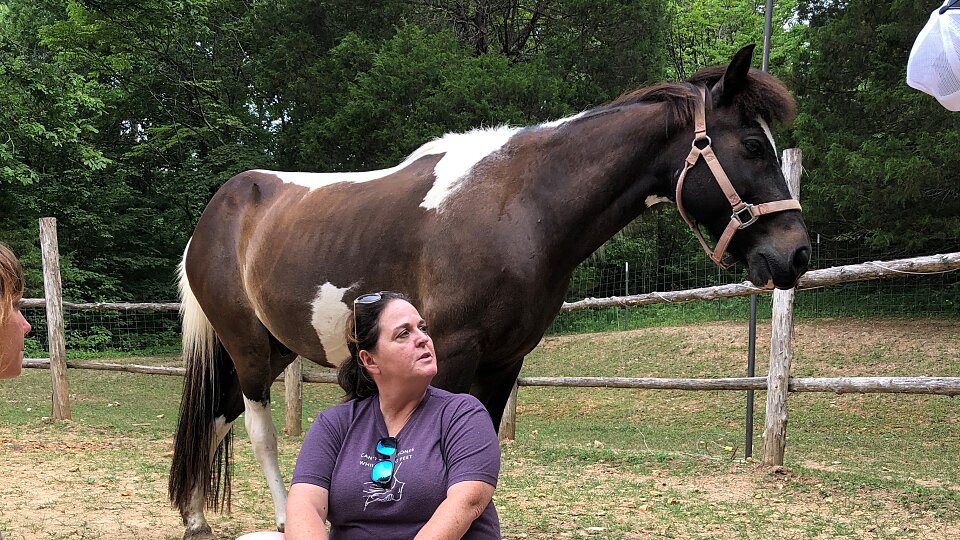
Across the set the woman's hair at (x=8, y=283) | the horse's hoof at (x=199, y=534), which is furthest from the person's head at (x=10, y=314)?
the horse's hoof at (x=199, y=534)

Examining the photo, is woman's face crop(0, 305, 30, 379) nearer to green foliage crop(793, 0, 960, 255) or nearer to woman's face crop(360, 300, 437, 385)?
woman's face crop(360, 300, 437, 385)

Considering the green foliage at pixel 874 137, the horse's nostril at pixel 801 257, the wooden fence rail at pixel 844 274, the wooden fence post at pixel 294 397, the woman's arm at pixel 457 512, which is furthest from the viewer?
the green foliage at pixel 874 137

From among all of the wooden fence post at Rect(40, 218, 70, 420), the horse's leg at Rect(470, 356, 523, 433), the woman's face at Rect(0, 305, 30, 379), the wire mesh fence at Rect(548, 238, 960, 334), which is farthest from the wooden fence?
the wire mesh fence at Rect(548, 238, 960, 334)

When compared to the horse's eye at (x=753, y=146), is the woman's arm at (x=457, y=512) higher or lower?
lower

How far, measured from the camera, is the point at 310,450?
191cm

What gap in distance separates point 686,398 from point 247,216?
27.9ft

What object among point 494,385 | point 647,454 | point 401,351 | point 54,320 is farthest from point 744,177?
point 54,320

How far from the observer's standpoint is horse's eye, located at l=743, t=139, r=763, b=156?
2.70m

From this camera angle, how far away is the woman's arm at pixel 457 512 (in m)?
1.71

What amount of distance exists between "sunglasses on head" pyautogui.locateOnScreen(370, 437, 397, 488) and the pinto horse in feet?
2.51

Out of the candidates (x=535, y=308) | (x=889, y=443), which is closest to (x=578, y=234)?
(x=535, y=308)

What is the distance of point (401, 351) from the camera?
1882 millimetres

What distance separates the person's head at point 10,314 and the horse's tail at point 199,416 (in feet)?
6.82

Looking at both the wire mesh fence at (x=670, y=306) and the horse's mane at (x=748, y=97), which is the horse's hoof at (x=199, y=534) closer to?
the horse's mane at (x=748, y=97)
